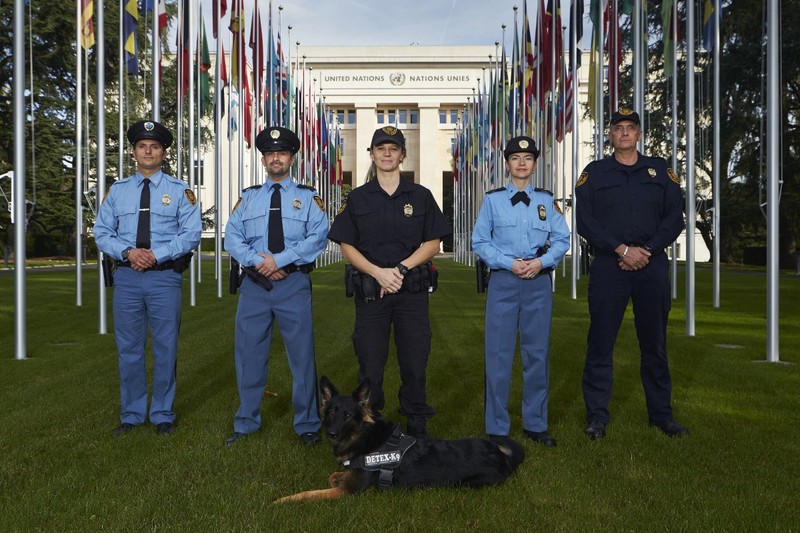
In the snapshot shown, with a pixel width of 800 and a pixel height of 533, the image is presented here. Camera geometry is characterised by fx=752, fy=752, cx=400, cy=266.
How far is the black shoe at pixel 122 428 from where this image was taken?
5.51 meters

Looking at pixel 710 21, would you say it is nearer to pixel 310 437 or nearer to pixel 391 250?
pixel 391 250

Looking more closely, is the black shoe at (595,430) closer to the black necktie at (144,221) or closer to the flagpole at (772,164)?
the black necktie at (144,221)

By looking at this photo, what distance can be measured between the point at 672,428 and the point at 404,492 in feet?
7.89

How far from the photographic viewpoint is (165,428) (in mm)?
5594

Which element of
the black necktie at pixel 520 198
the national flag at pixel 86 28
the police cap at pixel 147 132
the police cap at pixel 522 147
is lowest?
the black necktie at pixel 520 198

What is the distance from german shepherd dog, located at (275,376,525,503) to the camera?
4.08 m

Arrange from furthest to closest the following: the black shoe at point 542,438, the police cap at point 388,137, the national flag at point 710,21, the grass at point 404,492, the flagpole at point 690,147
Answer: the national flag at point 710,21, the flagpole at point 690,147, the black shoe at point 542,438, the police cap at point 388,137, the grass at point 404,492

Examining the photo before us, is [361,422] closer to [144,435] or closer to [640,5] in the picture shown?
[144,435]

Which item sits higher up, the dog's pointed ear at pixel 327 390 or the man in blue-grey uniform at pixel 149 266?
the man in blue-grey uniform at pixel 149 266

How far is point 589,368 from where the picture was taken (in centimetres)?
568

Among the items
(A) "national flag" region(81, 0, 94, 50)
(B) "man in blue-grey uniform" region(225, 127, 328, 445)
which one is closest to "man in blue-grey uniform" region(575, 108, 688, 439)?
(B) "man in blue-grey uniform" region(225, 127, 328, 445)

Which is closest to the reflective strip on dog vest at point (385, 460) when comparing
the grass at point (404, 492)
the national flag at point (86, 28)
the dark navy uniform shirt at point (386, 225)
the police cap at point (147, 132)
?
the grass at point (404, 492)

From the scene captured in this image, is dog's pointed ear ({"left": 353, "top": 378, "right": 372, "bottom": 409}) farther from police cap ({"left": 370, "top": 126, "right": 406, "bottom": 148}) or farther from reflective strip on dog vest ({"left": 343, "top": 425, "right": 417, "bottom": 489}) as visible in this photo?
police cap ({"left": 370, "top": 126, "right": 406, "bottom": 148})

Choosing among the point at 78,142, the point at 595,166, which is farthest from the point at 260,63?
the point at 595,166
